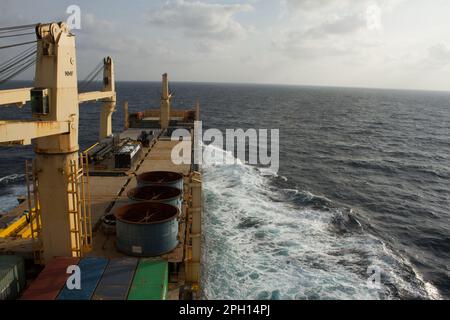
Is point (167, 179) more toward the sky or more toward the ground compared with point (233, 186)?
more toward the sky

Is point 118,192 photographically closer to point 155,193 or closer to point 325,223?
point 155,193

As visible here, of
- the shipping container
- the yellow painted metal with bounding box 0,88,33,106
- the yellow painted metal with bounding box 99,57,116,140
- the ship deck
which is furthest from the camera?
the yellow painted metal with bounding box 99,57,116,140

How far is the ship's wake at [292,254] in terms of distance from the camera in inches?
881

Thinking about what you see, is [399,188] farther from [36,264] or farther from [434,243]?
[36,264]

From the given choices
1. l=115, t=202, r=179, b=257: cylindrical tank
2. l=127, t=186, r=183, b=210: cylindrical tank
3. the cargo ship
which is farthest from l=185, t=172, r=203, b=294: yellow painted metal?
l=127, t=186, r=183, b=210: cylindrical tank

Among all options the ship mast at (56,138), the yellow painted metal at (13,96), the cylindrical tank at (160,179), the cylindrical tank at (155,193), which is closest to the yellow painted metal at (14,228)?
the ship mast at (56,138)

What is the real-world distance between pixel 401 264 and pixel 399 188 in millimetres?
22644

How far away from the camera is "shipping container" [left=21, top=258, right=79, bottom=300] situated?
12.6 m

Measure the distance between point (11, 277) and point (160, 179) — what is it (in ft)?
39.2

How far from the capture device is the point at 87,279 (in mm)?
13555

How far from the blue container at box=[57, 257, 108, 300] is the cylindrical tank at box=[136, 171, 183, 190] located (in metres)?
8.57

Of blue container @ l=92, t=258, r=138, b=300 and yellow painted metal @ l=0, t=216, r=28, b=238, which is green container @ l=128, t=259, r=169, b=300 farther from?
yellow painted metal @ l=0, t=216, r=28, b=238
